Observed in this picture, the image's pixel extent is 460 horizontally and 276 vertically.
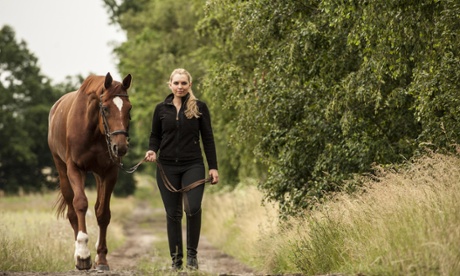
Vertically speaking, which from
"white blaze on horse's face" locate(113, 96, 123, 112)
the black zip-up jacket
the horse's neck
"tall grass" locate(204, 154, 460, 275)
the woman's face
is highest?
the horse's neck

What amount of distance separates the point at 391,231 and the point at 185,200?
2776 mm

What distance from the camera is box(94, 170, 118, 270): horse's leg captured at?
37.7 feet

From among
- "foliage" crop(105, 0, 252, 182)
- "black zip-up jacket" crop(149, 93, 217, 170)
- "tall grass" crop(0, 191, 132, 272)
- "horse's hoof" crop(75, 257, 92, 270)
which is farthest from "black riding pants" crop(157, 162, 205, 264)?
"foliage" crop(105, 0, 252, 182)

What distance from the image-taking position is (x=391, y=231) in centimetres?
766

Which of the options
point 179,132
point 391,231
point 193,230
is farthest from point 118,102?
point 391,231

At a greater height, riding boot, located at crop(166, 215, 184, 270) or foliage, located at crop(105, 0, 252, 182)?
foliage, located at crop(105, 0, 252, 182)

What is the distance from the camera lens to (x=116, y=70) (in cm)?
4453

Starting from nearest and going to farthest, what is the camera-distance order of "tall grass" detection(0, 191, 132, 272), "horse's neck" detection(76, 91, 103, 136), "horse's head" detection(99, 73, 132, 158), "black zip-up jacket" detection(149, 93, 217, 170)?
"black zip-up jacket" detection(149, 93, 217, 170)
"horse's head" detection(99, 73, 132, 158)
"horse's neck" detection(76, 91, 103, 136)
"tall grass" detection(0, 191, 132, 272)

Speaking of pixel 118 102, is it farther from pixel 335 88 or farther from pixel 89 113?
pixel 335 88

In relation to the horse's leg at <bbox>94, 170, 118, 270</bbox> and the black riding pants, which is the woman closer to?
the black riding pants

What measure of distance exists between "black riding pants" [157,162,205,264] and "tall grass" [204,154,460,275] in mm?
1300

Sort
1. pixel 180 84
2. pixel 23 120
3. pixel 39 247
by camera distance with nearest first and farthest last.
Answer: pixel 180 84 < pixel 39 247 < pixel 23 120

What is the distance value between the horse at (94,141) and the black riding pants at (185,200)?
86 centimetres

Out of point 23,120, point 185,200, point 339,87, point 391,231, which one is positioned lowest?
point 391,231
